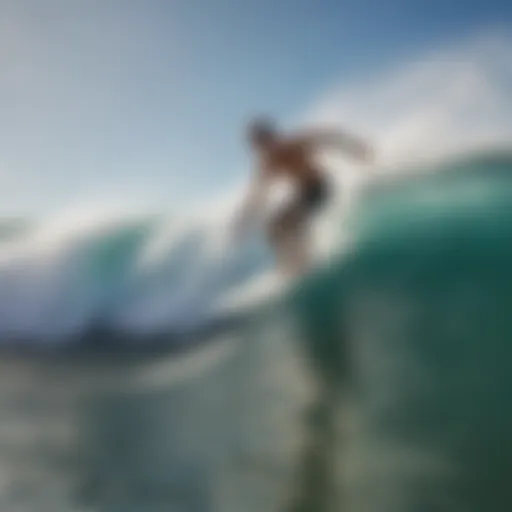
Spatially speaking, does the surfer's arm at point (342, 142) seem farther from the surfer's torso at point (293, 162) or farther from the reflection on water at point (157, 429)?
the reflection on water at point (157, 429)

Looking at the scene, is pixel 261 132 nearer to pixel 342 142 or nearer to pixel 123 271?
pixel 342 142

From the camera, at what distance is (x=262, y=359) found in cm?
114

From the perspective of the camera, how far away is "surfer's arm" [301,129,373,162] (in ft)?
3.91

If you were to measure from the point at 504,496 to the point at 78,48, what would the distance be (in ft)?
2.75

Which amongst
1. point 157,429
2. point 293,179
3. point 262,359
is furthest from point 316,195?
point 157,429

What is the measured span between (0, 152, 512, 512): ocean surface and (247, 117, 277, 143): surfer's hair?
141 millimetres

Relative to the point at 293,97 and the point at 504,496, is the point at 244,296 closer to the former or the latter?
the point at 293,97

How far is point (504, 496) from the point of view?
3.47 feet

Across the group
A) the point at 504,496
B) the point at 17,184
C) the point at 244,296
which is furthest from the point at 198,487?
the point at 17,184

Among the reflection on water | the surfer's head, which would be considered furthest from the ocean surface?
the surfer's head

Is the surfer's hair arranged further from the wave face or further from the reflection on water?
the reflection on water

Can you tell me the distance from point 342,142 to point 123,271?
35 centimetres

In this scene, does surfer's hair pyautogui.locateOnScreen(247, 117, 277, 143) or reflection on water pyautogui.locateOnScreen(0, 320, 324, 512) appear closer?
reflection on water pyautogui.locateOnScreen(0, 320, 324, 512)

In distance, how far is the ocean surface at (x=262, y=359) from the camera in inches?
42.6
